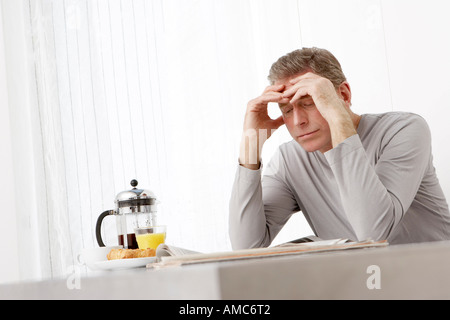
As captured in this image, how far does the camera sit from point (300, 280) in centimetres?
42

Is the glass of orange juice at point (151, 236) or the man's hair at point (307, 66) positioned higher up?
the man's hair at point (307, 66)

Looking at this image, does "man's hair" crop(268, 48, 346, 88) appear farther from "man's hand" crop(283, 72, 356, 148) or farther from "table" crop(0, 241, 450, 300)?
"table" crop(0, 241, 450, 300)

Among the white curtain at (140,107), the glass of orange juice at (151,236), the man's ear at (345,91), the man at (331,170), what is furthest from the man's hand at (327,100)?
the white curtain at (140,107)

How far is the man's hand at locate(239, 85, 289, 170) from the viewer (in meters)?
1.54

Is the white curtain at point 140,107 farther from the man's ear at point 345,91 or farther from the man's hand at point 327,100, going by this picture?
the man's hand at point 327,100

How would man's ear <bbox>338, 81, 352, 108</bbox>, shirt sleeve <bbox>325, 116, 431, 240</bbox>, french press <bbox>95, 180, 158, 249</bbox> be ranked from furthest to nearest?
man's ear <bbox>338, 81, 352, 108</bbox> → french press <bbox>95, 180, 158, 249</bbox> → shirt sleeve <bbox>325, 116, 431, 240</bbox>

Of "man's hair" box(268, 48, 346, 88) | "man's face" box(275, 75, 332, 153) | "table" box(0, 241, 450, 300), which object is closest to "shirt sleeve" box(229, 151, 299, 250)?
"man's face" box(275, 75, 332, 153)

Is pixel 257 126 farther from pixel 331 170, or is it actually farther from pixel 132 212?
pixel 132 212

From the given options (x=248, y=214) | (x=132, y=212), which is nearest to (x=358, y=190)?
(x=248, y=214)

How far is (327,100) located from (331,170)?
0.26 meters

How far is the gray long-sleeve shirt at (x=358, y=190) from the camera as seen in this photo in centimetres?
124

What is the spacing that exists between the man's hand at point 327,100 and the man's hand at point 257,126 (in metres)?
0.05
